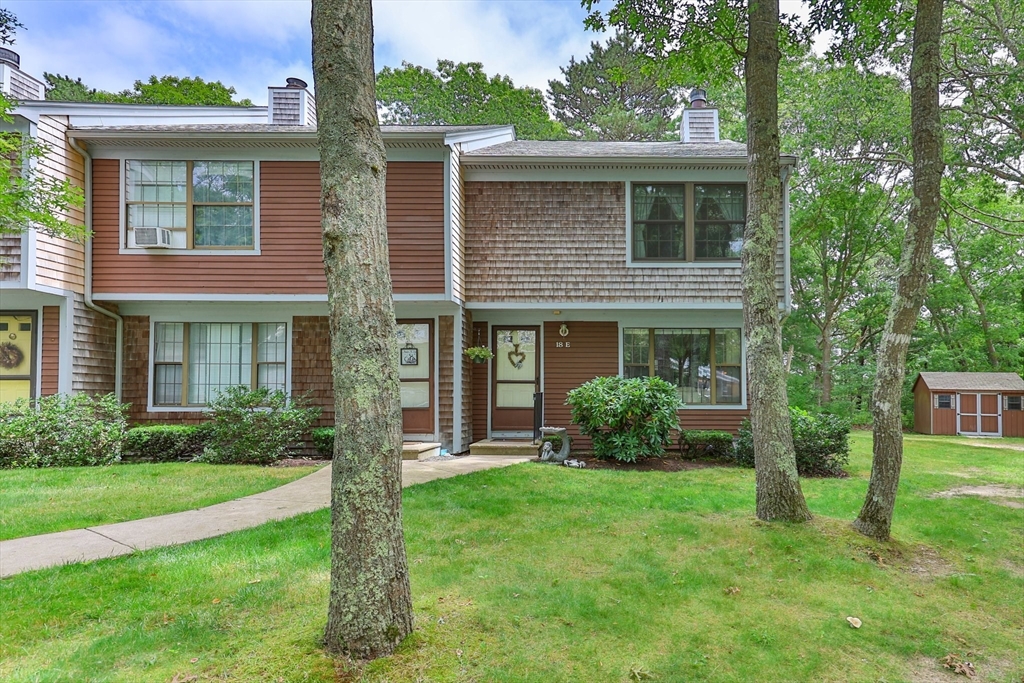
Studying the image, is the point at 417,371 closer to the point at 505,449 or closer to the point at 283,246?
the point at 505,449

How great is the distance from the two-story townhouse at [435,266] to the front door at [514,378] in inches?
1.1

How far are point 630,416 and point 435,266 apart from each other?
3886 millimetres

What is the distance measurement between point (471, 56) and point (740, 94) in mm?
11587

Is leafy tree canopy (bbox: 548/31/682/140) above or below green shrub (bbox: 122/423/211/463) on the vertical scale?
above

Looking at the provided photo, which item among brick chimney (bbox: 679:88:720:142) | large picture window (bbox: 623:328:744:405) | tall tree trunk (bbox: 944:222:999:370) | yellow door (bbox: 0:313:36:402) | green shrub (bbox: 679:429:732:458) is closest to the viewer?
yellow door (bbox: 0:313:36:402)

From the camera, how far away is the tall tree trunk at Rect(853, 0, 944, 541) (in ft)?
15.8

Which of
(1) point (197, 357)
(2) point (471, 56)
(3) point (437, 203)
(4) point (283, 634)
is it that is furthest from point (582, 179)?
(2) point (471, 56)

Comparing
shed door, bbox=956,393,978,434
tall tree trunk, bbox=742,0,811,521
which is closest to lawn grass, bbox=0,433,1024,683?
tall tree trunk, bbox=742,0,811,521

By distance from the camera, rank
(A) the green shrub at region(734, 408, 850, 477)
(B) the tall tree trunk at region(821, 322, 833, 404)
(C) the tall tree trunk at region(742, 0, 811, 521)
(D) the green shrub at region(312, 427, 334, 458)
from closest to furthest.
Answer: (C) the tall tree trunk at region(742, 0, 811, 521) < (A) the green shrub at region(734, 408, 850, 477) < (D) the green shrub at region(312, 427, 334, 458) < (B) the tall tree trunk at region(821, 322, 833, 404)

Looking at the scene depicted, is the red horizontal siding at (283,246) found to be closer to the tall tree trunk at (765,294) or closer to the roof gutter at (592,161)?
the roof gutter at (592,161)

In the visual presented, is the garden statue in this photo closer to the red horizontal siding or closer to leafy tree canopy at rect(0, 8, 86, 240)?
the red horizontal siding

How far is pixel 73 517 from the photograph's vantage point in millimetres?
5312

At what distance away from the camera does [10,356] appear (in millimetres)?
9000

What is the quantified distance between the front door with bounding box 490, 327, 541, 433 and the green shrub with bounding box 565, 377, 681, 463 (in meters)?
2.11
